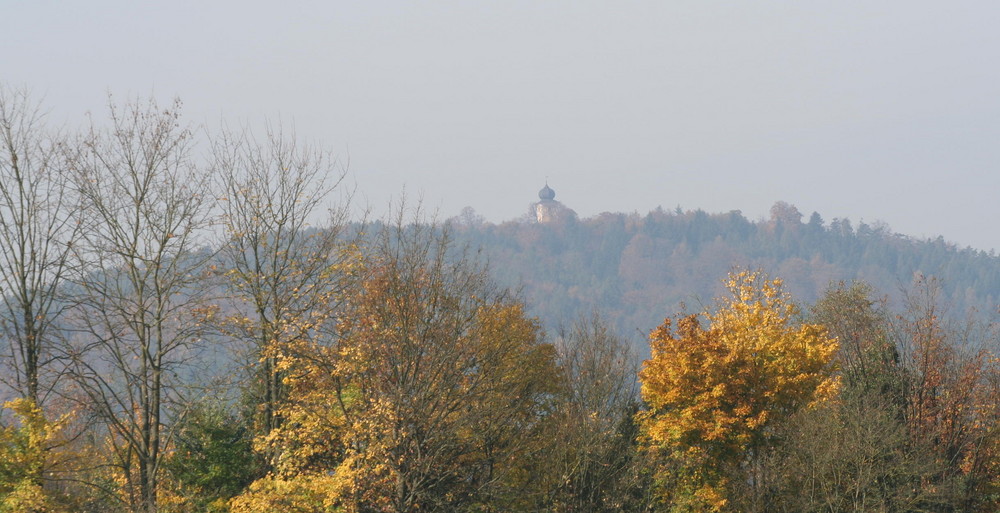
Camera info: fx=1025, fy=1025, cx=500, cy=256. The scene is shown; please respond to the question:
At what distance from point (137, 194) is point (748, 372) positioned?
2046 centimetres

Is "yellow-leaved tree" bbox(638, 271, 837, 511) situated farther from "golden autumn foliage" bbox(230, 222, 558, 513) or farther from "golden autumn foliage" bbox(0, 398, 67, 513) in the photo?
"golden autumn foliage" bbox(0, 398, 67, 513)

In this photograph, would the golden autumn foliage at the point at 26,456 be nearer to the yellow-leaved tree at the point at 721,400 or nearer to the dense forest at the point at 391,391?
the dense forest at the point at 391,391

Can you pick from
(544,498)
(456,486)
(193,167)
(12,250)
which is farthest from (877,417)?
(12,250)

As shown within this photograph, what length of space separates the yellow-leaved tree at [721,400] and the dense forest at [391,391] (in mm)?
91

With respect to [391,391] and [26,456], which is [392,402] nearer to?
[391,391]

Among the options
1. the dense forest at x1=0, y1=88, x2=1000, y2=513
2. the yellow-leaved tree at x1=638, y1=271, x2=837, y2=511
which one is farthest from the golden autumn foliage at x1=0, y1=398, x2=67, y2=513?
the yellow-leaved tree at x1=638, y1=271, x2=837, y2=511

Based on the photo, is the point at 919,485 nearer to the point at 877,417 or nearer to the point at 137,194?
the point at 877,417

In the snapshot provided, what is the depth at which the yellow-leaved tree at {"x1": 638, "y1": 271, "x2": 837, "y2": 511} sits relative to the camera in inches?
1342

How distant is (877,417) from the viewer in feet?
93.8

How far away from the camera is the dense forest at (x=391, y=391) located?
80.1 feet

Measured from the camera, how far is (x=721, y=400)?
1375 inches

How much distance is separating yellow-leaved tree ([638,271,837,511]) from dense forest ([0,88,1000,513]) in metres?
0.09

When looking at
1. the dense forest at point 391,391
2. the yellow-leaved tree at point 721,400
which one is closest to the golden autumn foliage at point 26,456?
the dense forest at point 391,391

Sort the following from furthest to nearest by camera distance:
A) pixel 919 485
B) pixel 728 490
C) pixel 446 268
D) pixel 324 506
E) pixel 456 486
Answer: pixel 728 490
pixel 919 485
pixel 446 268
pixel 456 486
pixel 324 506
